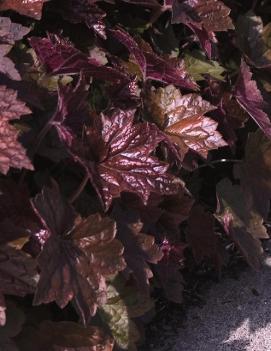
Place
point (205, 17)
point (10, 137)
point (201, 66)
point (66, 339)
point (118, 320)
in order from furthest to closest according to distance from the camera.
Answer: point (201, 66) → point (205, 17) → point (118, 320) → point (66, 339) → point (10, 137)

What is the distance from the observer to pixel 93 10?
7.03 ft

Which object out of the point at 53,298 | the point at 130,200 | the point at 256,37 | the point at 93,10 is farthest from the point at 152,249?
the point at 256,37

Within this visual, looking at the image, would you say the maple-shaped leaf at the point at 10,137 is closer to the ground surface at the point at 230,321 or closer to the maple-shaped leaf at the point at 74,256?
the maple-shaped leaf at the point at 74,256

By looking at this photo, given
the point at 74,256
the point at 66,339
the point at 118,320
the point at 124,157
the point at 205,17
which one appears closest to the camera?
the point at 74,256

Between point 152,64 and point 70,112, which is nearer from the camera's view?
point 70,112

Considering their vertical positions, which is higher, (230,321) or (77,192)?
(77,192)

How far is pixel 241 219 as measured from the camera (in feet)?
8.09

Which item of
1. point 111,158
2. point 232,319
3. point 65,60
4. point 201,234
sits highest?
point 65,60

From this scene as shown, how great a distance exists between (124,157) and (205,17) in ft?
2.18

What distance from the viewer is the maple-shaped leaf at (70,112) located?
1.74 metres

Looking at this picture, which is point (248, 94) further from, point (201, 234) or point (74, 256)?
point (74, 256)

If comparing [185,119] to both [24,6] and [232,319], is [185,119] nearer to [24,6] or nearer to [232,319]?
[24,6]

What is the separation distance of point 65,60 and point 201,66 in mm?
697

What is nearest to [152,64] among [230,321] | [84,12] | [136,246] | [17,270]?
[84,12]
